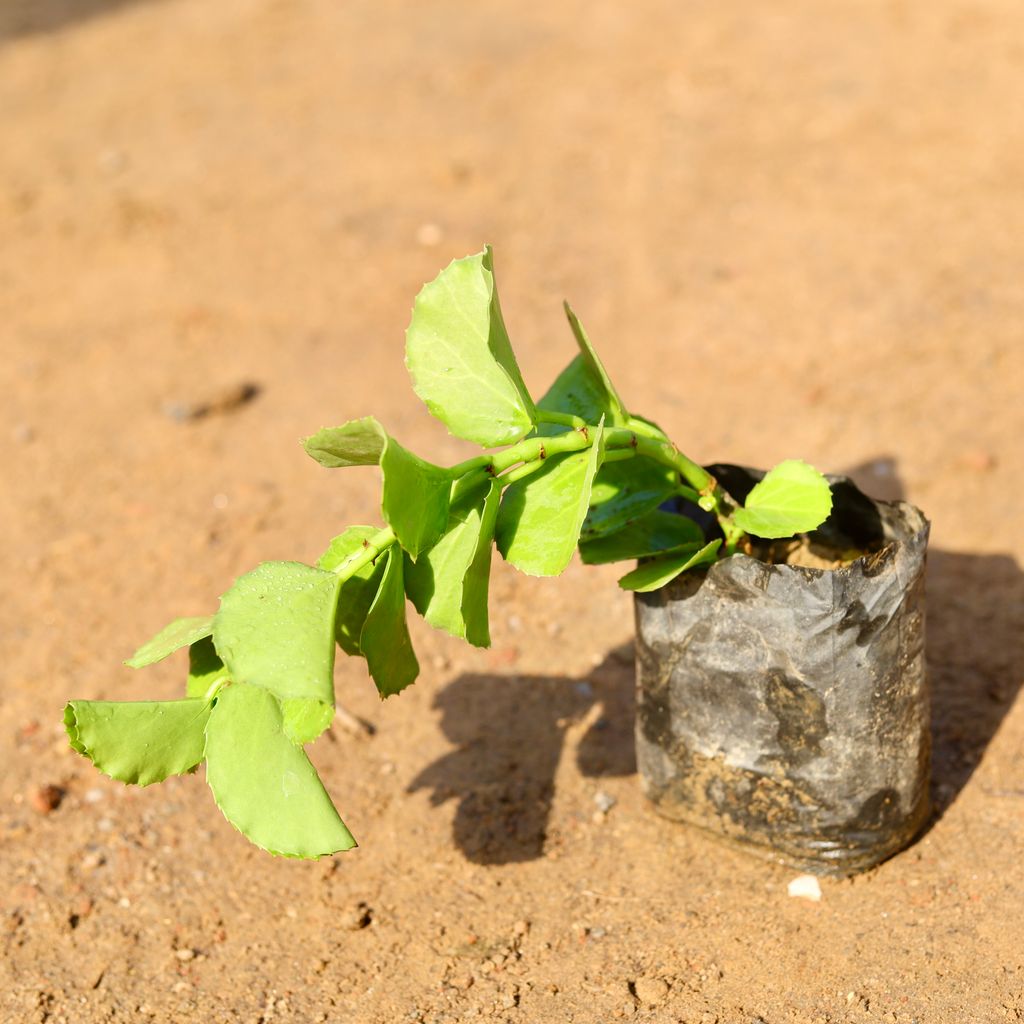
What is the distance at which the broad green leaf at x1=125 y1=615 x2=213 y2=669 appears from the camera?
1716 mm

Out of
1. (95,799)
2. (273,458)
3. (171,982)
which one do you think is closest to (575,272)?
(273,458)

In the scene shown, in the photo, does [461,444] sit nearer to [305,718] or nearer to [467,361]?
[467,361]

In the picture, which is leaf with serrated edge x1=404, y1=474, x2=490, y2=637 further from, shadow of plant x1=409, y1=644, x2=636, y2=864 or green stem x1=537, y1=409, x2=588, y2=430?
shadow of plant x1=409, y1=644, x2=636, y2=864

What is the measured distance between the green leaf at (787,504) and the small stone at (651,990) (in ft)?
2.34

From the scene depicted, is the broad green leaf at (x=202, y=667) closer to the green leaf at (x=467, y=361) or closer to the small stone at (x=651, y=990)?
the green leaf at (x=467, y=361)

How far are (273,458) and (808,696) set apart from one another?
75.3 inches

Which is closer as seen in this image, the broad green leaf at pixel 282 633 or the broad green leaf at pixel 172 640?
the broad green leaf at pixel 282 633

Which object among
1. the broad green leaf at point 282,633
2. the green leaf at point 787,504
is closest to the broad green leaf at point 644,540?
the green leaf at point 787,504

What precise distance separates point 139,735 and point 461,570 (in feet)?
1.53

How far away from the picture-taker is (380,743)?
2555mm

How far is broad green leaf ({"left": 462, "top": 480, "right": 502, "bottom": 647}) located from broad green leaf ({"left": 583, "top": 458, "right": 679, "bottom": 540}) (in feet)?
0.80

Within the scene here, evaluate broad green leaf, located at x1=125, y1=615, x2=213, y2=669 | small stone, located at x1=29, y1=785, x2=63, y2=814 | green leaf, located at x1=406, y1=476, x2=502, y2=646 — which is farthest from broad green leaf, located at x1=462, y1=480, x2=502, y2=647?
small stone, located at x1=29, y1=785, x2=63, y2=814

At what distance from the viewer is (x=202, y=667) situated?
1856mm

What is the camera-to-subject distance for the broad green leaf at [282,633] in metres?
1.53
